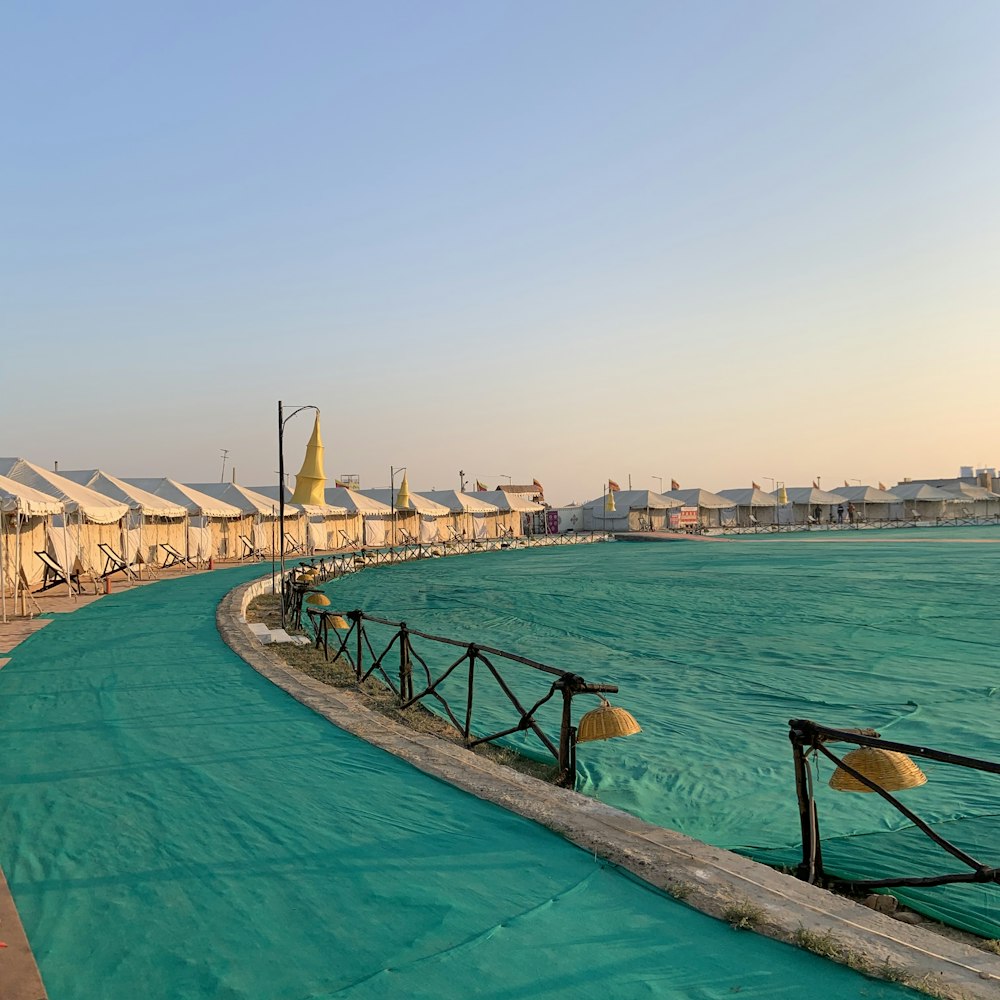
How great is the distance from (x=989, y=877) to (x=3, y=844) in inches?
246

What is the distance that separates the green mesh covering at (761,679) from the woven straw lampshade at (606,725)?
1159mm

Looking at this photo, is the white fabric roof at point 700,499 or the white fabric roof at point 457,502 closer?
the white fabric roof at point 457,502

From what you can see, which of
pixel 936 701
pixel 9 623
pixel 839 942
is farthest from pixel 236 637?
pixel 839 942

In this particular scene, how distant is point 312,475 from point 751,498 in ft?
257

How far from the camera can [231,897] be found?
480cm

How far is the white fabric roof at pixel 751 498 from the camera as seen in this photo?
90688 millimetres

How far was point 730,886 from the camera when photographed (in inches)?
190

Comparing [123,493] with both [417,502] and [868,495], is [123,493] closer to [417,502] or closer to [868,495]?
[417,502]

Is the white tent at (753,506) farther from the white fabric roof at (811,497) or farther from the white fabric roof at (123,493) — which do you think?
the white fabric roof at (123,493)

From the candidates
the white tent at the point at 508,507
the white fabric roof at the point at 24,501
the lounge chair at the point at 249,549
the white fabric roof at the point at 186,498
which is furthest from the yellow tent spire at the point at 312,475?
the white tent at the point at 508,507

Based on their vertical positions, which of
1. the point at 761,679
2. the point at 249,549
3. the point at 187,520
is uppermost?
the point at 187,520

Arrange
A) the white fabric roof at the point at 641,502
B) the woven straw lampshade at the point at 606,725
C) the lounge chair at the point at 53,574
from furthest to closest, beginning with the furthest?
the white fabric roof at the point at 641,502, the lounge chair at the point at 53,574, the woven straw lampshade at the point at 606,725

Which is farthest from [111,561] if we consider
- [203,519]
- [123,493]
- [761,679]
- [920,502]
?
[920,502]

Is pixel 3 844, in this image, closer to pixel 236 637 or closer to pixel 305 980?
pixel 305 980
